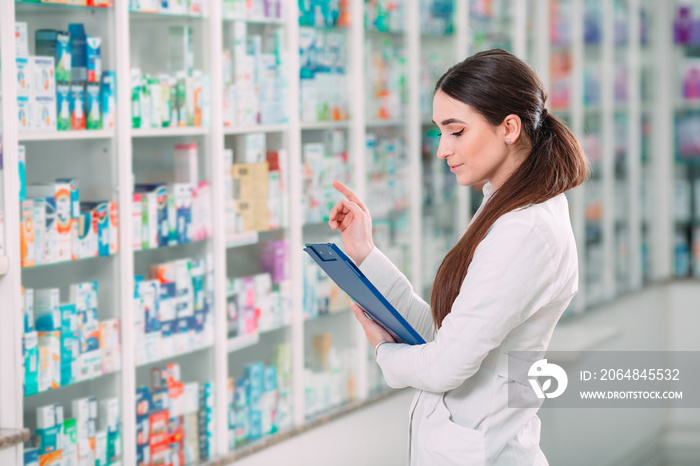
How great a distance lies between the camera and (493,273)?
173cm

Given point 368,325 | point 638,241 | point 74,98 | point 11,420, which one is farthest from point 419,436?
point 638,241

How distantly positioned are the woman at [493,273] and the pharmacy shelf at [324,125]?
7.22ft

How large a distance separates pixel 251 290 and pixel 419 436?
2027 millimetres

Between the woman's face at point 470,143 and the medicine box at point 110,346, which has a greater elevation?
the woman's face at point 470,143

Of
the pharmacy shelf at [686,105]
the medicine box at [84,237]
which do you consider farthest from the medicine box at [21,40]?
the pharmacy shelf at [686,105]

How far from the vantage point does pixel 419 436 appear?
1.95m

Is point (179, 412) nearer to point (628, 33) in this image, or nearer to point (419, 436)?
point (419, 436)

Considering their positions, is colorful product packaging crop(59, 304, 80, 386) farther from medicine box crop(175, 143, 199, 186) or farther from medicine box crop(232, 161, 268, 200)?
medicine box crop(232, 161, 268, 200)

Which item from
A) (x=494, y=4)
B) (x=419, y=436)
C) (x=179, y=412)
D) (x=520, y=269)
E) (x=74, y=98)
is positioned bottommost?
(x=179, y=412)

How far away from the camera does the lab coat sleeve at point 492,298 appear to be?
1.73 m

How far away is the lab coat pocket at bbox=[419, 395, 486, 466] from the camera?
1856 millimetres

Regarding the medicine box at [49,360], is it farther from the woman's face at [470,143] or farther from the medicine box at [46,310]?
the woman's face at [470,143]

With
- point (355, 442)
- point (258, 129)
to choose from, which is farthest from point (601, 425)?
point (258, 129)

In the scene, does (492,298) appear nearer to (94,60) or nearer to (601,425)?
(94,60)
